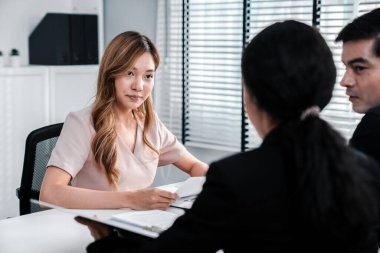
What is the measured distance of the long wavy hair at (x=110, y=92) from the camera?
210cm

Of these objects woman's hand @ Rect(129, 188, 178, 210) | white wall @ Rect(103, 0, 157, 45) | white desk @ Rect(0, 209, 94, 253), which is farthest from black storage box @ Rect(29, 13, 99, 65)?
woman's hand @ Rect(129, 188, 178, 210)

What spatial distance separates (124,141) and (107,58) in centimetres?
32

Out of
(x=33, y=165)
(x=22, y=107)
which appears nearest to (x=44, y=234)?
(x=33, y=165)

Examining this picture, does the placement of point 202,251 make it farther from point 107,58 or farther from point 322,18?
point 322,18

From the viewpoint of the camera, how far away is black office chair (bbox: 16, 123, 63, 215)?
2.28m

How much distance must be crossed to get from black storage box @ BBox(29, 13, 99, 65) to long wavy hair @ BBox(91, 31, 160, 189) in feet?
6.08

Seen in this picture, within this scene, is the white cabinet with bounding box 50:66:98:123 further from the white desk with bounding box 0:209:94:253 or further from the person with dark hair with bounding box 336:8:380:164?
the person with dark hair with bounding box 336:8:380:164

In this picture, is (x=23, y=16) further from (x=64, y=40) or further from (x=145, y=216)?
(x=145, y=216)

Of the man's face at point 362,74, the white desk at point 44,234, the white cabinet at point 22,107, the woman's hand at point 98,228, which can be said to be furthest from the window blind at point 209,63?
the woman's hand at point 98,228

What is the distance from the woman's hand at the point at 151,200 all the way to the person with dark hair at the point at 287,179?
0.79 metres

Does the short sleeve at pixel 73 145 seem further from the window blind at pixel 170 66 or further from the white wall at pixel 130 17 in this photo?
the white wall at pixel 130 17

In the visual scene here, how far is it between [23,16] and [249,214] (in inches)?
136

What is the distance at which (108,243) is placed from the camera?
1258 mm

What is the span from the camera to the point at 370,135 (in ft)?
5.18
